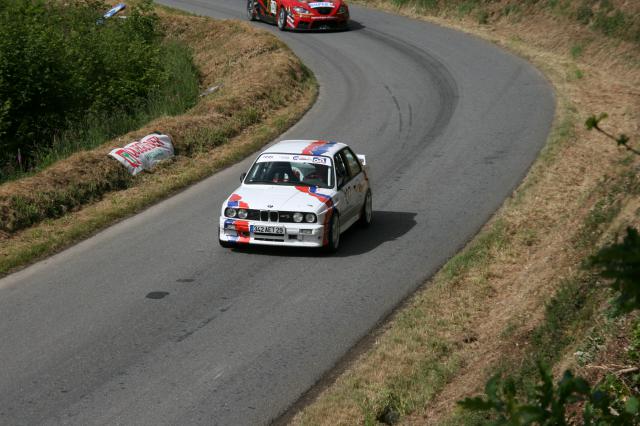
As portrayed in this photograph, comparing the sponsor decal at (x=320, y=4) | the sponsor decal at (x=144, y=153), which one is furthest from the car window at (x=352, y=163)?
the sponsor decal at (x=320, y=4)

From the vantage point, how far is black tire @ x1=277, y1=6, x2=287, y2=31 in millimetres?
35719

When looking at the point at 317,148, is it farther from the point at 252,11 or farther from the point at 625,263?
the point at 252,11

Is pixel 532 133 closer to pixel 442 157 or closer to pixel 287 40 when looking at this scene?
pixel 442 157

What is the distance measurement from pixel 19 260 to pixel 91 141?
26.4ft

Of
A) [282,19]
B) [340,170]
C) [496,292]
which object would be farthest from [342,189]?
[282,19]

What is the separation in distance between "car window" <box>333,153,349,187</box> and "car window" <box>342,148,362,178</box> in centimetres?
14

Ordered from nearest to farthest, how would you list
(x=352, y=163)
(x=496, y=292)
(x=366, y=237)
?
(x=496, y=292)
(x=366, y=237)
(x=352, y=163)

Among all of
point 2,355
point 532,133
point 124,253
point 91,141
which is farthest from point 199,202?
point 532,133

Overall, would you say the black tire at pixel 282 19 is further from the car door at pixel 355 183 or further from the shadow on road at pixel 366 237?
the car door at pixel 355 183

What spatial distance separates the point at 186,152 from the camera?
20.5 meters

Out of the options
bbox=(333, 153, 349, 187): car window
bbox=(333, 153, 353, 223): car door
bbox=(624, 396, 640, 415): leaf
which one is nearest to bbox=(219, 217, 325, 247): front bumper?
bbox=(333, 153, 353, 223): car door

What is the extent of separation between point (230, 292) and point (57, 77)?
1275cm

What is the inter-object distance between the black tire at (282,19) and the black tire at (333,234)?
2250cm

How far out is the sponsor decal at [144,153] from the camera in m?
18.8
